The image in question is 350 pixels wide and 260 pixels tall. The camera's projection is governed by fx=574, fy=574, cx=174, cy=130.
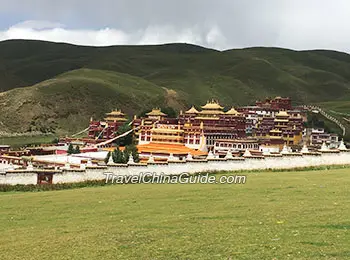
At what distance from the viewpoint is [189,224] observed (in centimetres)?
1614

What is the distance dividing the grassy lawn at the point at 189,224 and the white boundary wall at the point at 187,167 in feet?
34.1

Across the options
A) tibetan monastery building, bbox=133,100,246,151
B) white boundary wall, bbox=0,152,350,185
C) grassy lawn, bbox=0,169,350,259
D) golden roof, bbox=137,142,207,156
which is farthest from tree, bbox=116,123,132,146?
grassy lawn, bbox=0,169,350,259

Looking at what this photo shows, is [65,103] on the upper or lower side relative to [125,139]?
upper

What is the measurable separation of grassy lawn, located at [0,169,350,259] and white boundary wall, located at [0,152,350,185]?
1040 cm

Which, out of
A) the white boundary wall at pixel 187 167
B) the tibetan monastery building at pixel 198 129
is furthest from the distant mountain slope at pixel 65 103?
the white boundary wall at pixel 187 167

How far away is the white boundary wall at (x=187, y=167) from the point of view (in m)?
35.8

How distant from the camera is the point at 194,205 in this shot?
795 inches

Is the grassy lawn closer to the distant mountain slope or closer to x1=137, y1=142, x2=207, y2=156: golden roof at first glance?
x1=137, y1=142, x2=207, y2=156: golden roof

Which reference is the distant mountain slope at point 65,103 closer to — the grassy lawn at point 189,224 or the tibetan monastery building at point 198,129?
the tibetan monastery building at point 198,129

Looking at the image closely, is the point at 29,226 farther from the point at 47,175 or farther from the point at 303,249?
the point at 47,175

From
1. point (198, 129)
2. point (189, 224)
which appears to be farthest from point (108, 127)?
point (189, 224)

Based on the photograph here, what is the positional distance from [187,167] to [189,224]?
21614mm

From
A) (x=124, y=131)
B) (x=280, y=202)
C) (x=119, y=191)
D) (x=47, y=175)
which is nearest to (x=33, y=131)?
(x=124, y=131)

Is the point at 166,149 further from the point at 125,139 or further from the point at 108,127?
the point at 108,127
